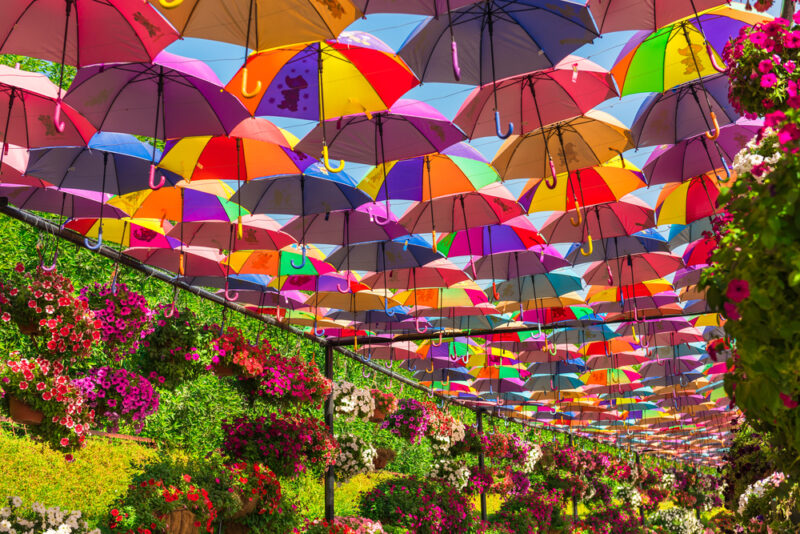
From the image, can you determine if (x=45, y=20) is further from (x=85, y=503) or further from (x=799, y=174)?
(x=85, y=503)

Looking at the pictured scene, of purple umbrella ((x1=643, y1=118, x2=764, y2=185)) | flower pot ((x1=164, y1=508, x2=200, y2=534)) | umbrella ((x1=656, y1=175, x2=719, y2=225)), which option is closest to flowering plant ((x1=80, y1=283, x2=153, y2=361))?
flower pot ((x1=164, y1=508, x2=200, y2=534))

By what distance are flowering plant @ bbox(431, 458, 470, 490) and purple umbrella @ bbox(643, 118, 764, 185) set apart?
10.8m

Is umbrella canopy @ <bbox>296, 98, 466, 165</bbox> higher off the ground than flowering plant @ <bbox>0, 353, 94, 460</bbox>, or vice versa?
umbrella canopy @ <bbox>296, 98, 466, 165</bbox>

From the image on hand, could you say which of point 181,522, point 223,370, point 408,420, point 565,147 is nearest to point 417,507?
A: point 408,420

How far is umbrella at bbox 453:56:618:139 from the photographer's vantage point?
5234mm

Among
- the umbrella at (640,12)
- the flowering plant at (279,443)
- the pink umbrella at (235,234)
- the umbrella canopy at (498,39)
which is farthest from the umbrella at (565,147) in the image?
the flowering plant at (279,443)

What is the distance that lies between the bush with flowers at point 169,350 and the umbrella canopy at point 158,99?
2821 millimetres

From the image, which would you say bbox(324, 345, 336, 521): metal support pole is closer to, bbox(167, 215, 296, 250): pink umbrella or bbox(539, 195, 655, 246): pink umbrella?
bbox(167, 215, 296, 250): pink umbrella

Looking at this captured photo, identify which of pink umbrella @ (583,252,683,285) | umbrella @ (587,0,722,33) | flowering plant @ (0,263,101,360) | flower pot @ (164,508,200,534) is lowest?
flower pot @ (164,508,200,534)

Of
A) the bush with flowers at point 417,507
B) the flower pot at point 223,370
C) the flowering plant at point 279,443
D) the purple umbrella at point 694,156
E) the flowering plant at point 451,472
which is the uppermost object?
the purple umbrella at point 694,156

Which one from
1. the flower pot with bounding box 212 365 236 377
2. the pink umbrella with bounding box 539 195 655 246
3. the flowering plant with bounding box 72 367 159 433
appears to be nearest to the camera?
the flowering plant with bounding box 72 367 159 433

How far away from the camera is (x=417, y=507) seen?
12055 millimetres

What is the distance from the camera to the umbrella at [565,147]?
5.96 m

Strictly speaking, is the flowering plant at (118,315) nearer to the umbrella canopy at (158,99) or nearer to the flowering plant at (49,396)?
the flowering plant at (49,396)
